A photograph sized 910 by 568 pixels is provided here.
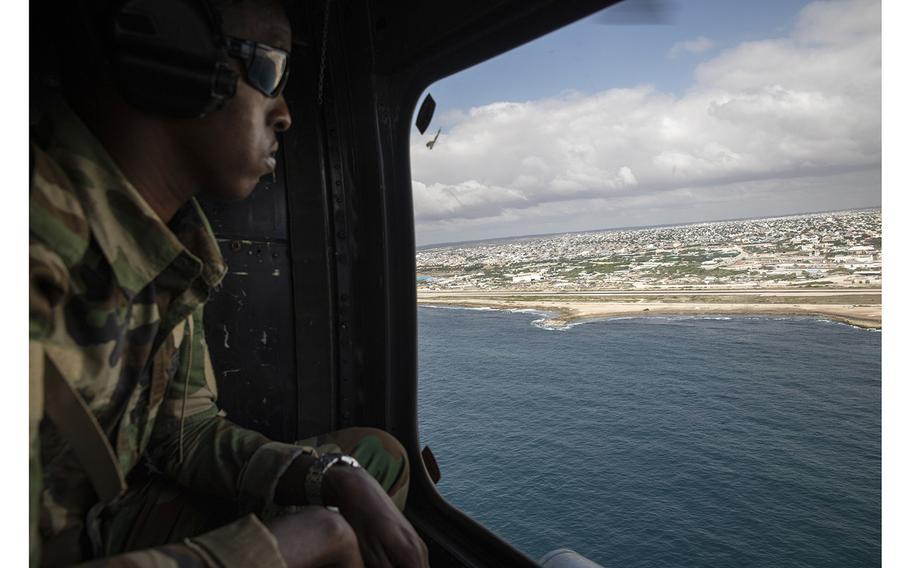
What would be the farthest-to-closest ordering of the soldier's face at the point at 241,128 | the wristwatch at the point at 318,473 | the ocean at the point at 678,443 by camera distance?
the ocean at the point at 678,443 → the wristwatch at the point at 318,473 → the soldier's face at the point at 241,128

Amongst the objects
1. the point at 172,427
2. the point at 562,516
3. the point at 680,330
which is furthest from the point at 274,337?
the point at 680,330

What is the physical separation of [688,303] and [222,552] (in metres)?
38.9

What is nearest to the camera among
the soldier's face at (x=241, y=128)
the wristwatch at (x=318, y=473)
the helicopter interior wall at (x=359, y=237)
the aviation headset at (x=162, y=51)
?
the aviation headset at (x=162, y=51)

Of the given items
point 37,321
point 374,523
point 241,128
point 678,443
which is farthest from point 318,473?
point 678,443

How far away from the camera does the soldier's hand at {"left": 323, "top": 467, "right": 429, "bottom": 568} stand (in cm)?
102

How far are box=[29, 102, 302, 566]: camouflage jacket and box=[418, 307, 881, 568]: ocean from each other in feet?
71.0

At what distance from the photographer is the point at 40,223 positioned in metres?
0.74

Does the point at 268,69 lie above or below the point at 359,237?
above

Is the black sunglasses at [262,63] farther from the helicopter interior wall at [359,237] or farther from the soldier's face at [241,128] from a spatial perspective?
the helicopter interior wall at [359,237]

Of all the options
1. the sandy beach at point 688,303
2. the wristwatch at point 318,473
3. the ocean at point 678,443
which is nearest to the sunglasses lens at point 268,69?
the wristwatch at point 318,473

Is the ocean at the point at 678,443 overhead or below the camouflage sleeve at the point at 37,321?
below

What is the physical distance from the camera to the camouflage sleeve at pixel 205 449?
1164 mm

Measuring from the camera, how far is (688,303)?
36.5 metres

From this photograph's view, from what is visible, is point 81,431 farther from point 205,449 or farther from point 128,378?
point 205,449
